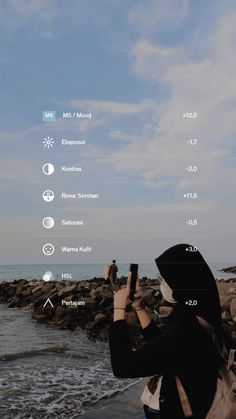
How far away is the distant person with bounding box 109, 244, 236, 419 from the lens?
217 cm

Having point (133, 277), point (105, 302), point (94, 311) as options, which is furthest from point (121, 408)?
point (105, 302)

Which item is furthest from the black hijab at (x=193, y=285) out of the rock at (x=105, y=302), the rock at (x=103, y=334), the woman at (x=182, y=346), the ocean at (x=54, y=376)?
the rock at (x=105, y=302)

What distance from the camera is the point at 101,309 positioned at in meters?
16.3

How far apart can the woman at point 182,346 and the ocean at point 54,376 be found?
2836mm

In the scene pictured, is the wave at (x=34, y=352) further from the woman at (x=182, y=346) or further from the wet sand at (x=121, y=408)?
the woman at (x=182, y=346)

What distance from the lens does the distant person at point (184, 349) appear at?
2.17 meters

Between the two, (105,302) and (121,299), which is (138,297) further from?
(105,302)

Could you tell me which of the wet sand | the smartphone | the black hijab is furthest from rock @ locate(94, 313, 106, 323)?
the black hijab

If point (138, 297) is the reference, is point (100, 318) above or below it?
below

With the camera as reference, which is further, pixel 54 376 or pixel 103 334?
pixel 103 334

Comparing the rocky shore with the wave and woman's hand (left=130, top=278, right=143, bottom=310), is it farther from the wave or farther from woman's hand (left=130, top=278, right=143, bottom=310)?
woman's hand (left=130, top=278, right=143, bottom=310)

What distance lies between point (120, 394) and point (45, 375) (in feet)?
7.10

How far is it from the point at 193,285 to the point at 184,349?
0.32m

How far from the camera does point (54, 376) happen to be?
9117 mm
